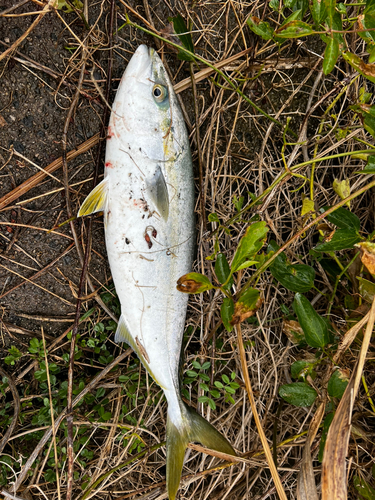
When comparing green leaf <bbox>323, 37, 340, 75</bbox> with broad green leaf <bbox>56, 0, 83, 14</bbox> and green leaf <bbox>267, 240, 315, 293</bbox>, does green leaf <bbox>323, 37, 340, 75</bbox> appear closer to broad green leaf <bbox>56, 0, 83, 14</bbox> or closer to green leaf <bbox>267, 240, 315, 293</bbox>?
green leaf <bbox>267, 240, 315, 293</bbox>

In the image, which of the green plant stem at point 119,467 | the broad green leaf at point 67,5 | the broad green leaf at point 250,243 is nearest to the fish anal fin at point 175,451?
the green plant stem at point 119,467

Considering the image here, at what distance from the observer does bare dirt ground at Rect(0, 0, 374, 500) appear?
95.4 inches

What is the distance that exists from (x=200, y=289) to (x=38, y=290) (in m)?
1.35

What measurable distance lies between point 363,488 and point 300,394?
956 millimetres

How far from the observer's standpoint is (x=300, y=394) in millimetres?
2184

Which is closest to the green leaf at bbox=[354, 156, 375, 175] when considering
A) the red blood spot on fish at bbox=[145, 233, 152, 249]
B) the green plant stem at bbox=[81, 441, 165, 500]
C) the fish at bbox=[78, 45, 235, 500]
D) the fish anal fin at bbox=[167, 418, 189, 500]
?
the fish at bbox=[78, 45, 235, 500]

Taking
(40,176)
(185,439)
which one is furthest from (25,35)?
(185,439)

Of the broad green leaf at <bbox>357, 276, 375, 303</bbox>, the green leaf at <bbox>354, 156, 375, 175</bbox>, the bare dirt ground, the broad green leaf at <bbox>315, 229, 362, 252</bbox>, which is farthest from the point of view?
the bare dirt ground

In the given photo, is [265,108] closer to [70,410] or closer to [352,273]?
[352,273]

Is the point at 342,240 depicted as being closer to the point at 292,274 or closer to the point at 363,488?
the point at 292,274

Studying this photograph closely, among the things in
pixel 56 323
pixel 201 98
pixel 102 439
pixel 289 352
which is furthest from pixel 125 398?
pixel 201 98

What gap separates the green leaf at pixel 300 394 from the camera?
85.8 inches

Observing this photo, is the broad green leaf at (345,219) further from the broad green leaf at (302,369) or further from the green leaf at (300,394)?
the green leaf at (300,394)

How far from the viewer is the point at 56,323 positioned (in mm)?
2656
